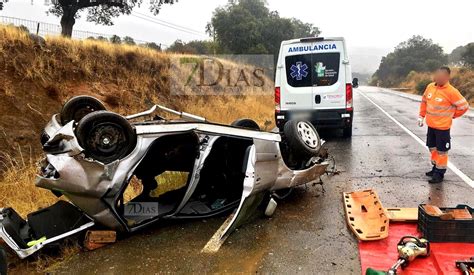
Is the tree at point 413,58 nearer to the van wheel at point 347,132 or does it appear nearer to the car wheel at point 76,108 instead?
the van wheel at point 347,132

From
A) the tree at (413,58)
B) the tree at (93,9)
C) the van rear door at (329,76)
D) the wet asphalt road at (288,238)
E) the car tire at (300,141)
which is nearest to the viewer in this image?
the wet asphalt road at (288,238)

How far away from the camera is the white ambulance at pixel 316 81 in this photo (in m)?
8.59

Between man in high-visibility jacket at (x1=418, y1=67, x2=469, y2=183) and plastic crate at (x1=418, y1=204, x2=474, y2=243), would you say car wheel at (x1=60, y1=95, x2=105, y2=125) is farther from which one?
man in high-visibility jacket at (x1=418, y1=67, x2=469, y2=183)

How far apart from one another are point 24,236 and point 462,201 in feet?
15.9

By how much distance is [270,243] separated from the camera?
3684 mm

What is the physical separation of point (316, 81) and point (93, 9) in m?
18.6

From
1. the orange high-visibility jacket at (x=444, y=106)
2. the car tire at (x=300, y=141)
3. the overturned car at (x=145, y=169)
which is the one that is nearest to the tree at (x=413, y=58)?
the orange high-visibility jacket at (x=444, y=106)

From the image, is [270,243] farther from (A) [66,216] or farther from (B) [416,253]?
(A) [66,216]

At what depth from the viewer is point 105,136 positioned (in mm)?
3422

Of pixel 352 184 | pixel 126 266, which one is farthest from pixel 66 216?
pixel 352 184

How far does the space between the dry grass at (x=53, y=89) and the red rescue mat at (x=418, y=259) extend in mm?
2790

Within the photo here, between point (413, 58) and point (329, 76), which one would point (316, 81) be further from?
point (413, 58)

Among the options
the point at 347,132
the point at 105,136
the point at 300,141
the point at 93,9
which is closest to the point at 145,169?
the point at 105,136

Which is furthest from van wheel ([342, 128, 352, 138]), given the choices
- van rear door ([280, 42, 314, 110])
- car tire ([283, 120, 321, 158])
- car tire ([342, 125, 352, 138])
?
car tire ([283, 120, 321, 158])
